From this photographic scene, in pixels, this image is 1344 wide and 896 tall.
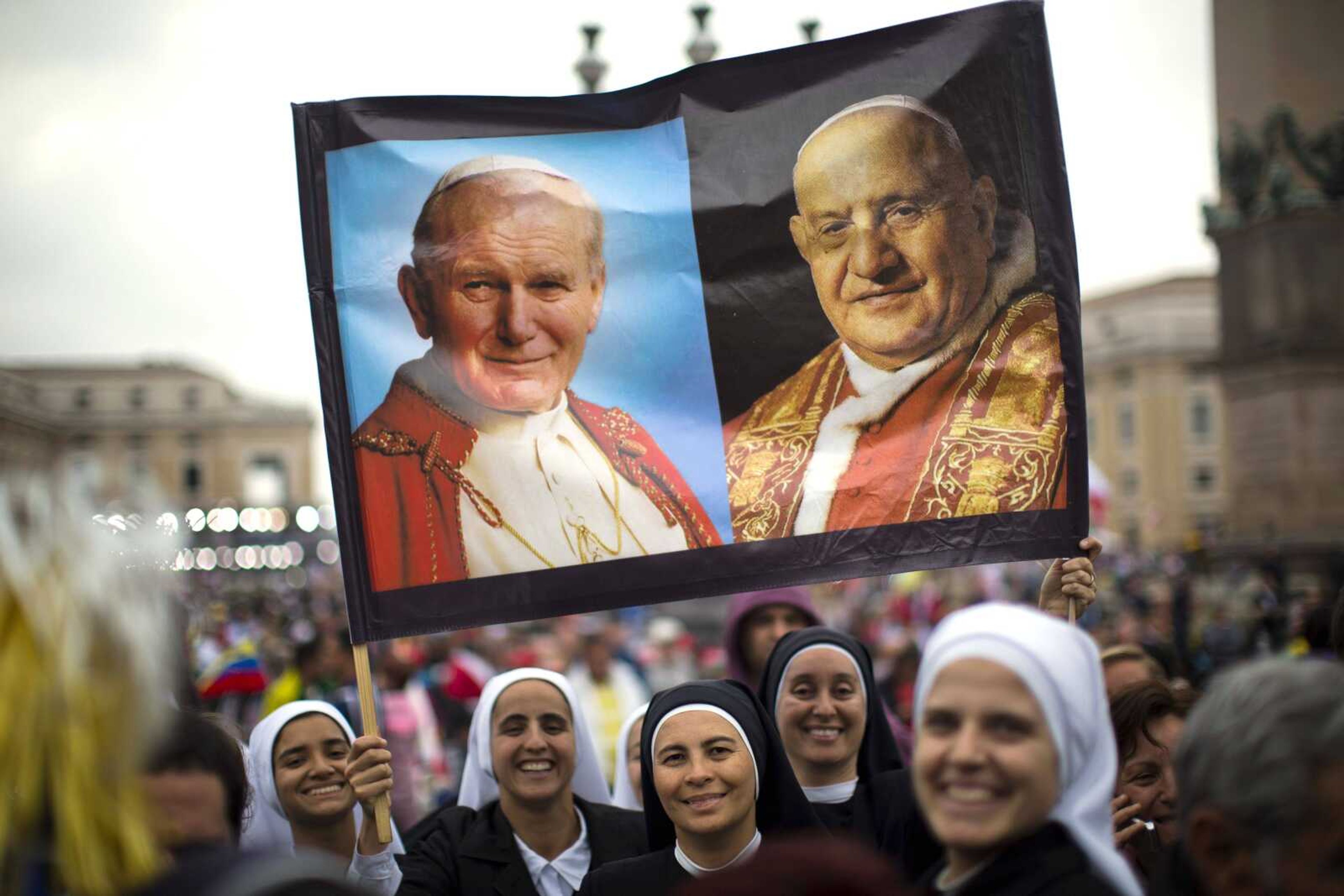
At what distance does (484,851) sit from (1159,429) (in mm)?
88124

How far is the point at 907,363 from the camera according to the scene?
14.3ft

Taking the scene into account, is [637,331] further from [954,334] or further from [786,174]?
[954,334]

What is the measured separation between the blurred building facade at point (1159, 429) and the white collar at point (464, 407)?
82420 millimetres

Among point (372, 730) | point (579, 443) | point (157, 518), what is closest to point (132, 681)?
point (157, 518)

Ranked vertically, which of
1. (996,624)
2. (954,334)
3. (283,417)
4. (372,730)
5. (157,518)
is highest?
(283,417)

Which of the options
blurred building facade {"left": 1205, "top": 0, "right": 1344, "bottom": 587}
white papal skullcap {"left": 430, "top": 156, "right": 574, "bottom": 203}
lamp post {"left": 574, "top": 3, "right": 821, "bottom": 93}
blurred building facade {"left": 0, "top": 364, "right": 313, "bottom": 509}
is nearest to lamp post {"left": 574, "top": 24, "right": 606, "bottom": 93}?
lamp post {"left": 574, "top": 3, "right": 821, "bottom": 93}

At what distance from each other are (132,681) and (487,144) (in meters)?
2.76

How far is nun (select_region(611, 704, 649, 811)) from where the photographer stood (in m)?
5.71

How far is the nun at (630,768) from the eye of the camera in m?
5.71

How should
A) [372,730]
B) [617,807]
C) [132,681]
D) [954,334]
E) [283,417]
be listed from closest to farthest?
[132,681] < [372,730] < [954,334] < [617,807] < [283,417]

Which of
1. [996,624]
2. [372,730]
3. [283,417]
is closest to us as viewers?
[996,624]

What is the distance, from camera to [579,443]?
14.5 feet

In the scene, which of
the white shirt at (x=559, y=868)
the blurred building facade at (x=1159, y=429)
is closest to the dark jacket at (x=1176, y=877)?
the white shirt at (x=559, y=868)

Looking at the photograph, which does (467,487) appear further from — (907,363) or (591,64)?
(591,64)
